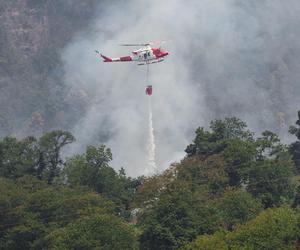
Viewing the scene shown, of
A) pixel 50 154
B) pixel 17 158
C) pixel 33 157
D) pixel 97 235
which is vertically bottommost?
pixel 97 235

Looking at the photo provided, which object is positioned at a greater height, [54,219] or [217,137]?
[217,137]

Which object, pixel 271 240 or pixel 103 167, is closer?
pixel 271 240

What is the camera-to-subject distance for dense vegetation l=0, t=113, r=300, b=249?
97.4 metres

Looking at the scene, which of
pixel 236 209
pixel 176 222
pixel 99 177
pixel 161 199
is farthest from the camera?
pixel 99 177

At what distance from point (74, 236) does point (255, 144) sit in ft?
169

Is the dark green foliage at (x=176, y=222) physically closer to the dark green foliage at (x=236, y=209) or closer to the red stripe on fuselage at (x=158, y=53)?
the dark green foliage at (x=236, y=209)

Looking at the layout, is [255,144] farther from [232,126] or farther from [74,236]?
[74,236]

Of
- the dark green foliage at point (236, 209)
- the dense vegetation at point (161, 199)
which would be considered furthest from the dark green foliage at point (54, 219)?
the dark green foliage at point (236, 209)

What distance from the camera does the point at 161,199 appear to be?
10588 centimetres

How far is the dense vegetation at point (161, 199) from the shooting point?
97.4 m

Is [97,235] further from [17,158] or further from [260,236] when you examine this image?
[17,158]

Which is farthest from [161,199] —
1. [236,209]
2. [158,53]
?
[158,53]

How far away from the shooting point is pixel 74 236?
9675cm

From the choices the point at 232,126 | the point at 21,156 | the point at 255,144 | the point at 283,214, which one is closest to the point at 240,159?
the point at 255,144
